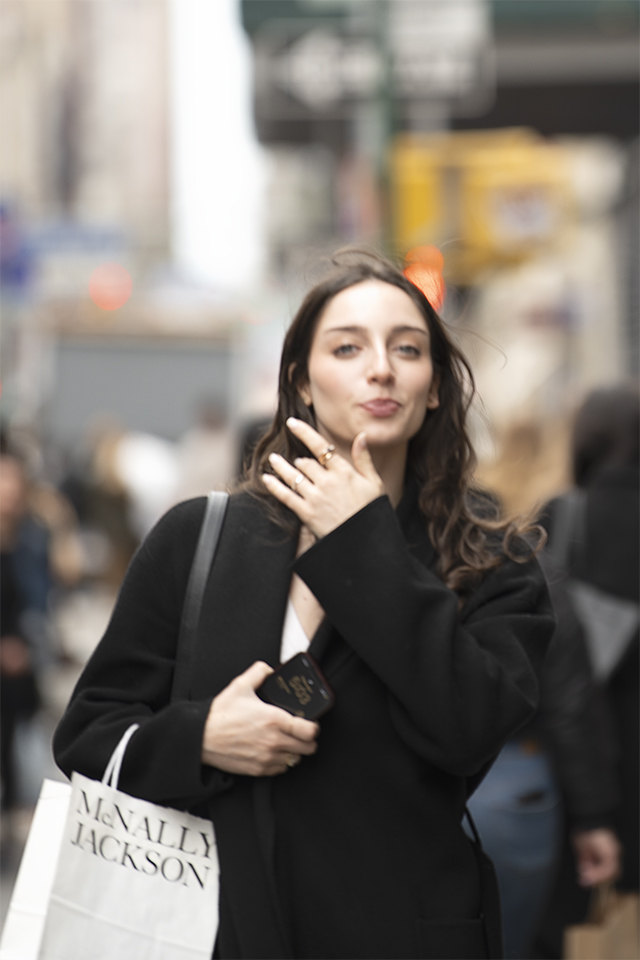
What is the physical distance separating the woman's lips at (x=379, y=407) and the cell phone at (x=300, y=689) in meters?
0.44

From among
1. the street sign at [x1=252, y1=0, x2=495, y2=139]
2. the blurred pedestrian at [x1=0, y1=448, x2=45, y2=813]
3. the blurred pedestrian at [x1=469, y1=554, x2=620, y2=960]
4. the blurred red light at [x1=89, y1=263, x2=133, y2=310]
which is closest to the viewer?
the blurred pedestrian at [x1=469, y1=554, x2=620, y2=960]

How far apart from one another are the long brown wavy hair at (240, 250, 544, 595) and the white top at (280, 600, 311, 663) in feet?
0.51

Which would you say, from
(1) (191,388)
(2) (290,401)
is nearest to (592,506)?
(2) (290,401)

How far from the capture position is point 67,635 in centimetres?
1216

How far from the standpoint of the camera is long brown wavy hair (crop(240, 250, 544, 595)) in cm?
233

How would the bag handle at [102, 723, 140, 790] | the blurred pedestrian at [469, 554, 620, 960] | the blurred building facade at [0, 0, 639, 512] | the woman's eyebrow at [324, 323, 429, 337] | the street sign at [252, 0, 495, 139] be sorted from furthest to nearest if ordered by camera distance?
the blurred building facade at [0, 0, 639, 512], the street sign at [252, 0, 495, 139], the blurred pedestrian at [469, 554, 620, 960], the woman's eyebrow at [324, 323, 429, 337], the bag handle at [102, 723, 140, 790]

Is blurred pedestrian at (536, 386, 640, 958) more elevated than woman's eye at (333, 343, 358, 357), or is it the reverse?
woman's eye at (333, 343, 358, 357)

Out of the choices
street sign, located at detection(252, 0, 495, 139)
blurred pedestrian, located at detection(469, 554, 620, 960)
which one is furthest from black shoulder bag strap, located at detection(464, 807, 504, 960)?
street sign, located at detection(252, 0, 495, 139)

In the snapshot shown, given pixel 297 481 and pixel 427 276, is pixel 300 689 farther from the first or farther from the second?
pixel 427 276

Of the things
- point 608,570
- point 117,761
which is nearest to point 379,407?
point 117,761

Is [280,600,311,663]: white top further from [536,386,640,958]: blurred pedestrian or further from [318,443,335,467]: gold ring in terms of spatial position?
[536,386,640,958]: blurred pedestrian

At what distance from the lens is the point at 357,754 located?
2176 millimetres

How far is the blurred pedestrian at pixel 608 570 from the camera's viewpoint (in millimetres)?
4125

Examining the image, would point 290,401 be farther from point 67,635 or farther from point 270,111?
point 270,111
